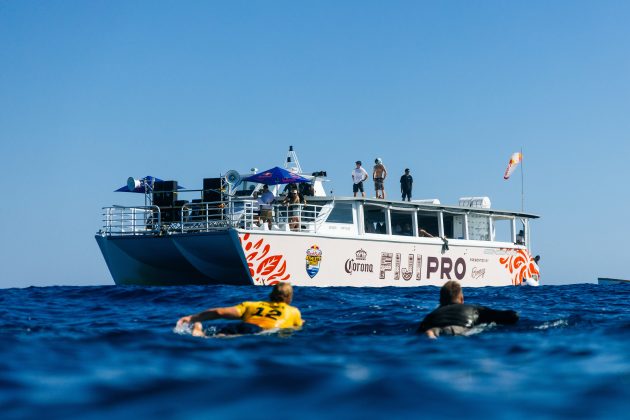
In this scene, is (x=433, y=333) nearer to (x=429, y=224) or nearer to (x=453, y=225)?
(x=453, y=225)

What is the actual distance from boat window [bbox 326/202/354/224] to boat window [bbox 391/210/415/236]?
123 inches

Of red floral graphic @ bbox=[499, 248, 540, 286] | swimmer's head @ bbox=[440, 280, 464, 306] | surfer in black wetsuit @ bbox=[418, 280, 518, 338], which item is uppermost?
red floral graphic @ bbox=[499, 248, 540, 286]

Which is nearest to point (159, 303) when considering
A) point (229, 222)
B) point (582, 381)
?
point (229, 222)

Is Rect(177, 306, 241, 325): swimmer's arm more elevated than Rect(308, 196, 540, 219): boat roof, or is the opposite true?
Rect(308, 196, 540, 219): boat roof

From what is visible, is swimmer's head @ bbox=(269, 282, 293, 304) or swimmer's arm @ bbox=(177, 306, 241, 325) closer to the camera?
swimmer's arm @ bbox=(177, 306, 241, 325)

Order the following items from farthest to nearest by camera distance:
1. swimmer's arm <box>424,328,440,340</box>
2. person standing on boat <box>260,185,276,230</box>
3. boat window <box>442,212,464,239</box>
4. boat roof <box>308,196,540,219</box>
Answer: boat window <box>442,212,464,239</box>
boat roof <box>308,196,540,219</box>
person standing on boat <box>260,185,276,230</box>
swimmer's arm <box>424,328,440,340</box>

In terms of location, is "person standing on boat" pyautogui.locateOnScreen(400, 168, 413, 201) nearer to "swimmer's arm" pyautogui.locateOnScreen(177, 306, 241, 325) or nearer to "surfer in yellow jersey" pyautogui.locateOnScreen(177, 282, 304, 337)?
"surfer in yellow jersey" pyautogui.locateOnScreen(177, 282, 304, 337)

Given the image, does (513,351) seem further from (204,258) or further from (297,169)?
(297,169)

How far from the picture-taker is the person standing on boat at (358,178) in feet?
94.0

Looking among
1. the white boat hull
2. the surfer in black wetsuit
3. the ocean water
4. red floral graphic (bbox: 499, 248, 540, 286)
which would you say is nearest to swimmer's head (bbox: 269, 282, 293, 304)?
the ocean water

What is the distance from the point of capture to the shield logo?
25516mm

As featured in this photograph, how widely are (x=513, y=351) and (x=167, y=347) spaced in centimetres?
329

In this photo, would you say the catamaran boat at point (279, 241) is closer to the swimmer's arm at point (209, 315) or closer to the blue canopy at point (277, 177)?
the blue canopy at point (277, 177)

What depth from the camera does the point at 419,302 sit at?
18.6 metres
